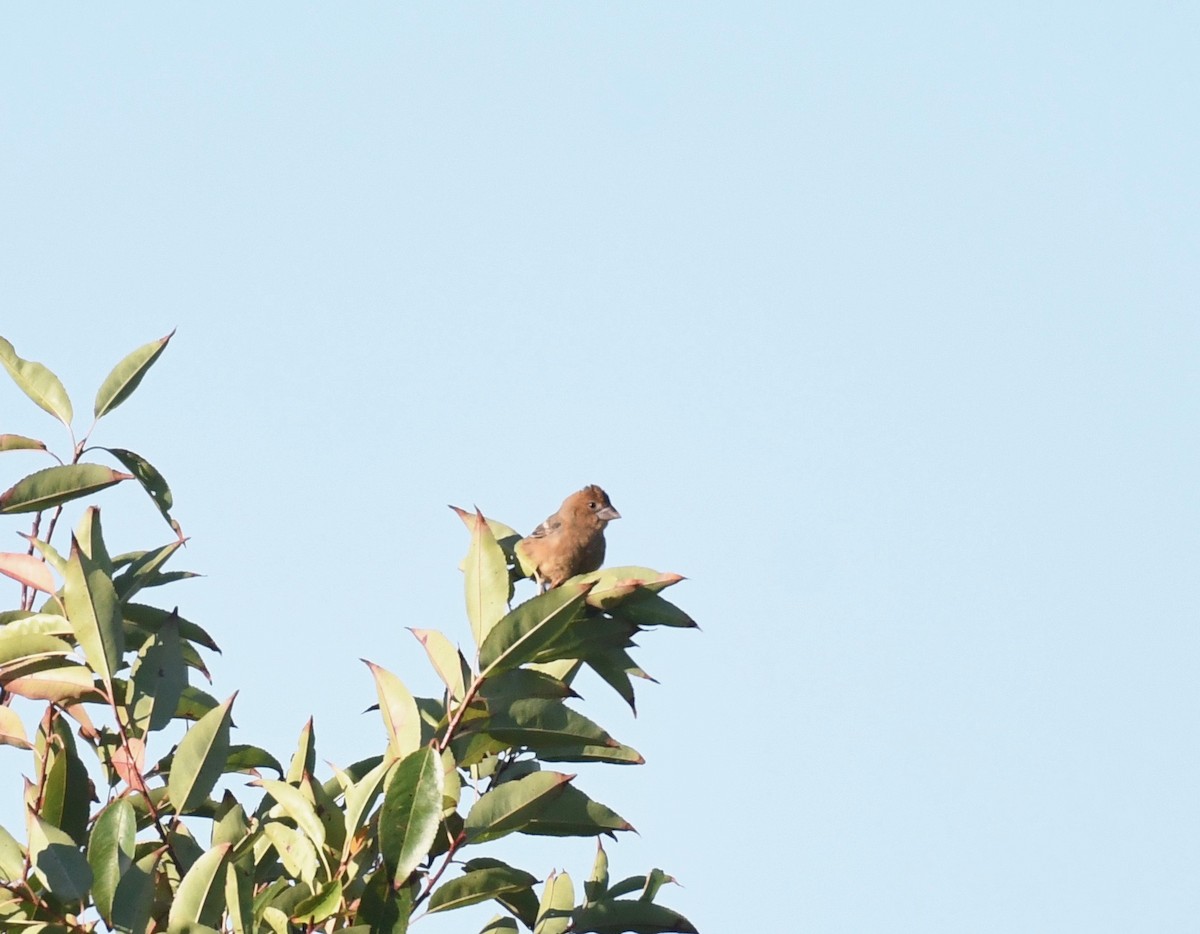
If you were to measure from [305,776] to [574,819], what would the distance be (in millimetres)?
592

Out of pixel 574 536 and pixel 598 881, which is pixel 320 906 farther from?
pixel 574 536

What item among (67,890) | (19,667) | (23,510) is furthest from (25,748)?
(67,890)

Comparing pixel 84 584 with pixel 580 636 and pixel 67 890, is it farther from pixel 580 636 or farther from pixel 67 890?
pixel 580 636

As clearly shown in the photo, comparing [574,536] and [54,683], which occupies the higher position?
[574,536]

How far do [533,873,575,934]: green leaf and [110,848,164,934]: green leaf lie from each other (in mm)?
Result: 997

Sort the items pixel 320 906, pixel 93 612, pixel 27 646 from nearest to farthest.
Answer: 1. pixel 320 906
2. pixel 93 612
3. pixel 27 646

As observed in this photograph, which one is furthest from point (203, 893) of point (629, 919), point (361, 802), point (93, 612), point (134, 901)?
point (629, 919)

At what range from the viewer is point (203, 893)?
9.75 ft

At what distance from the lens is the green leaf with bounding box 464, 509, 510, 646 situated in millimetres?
3217

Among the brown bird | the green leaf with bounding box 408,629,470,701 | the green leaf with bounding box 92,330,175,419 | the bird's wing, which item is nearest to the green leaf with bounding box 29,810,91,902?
the green leaf with bounding box 408,629,470,701

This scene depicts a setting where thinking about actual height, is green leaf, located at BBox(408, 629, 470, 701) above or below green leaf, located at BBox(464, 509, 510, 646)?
below

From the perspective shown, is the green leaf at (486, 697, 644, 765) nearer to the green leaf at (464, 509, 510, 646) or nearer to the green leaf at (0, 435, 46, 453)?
the green leaf at (464, 509, 510, 646)

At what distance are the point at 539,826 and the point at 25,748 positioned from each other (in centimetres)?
126

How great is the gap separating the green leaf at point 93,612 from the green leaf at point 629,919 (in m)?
1.23
